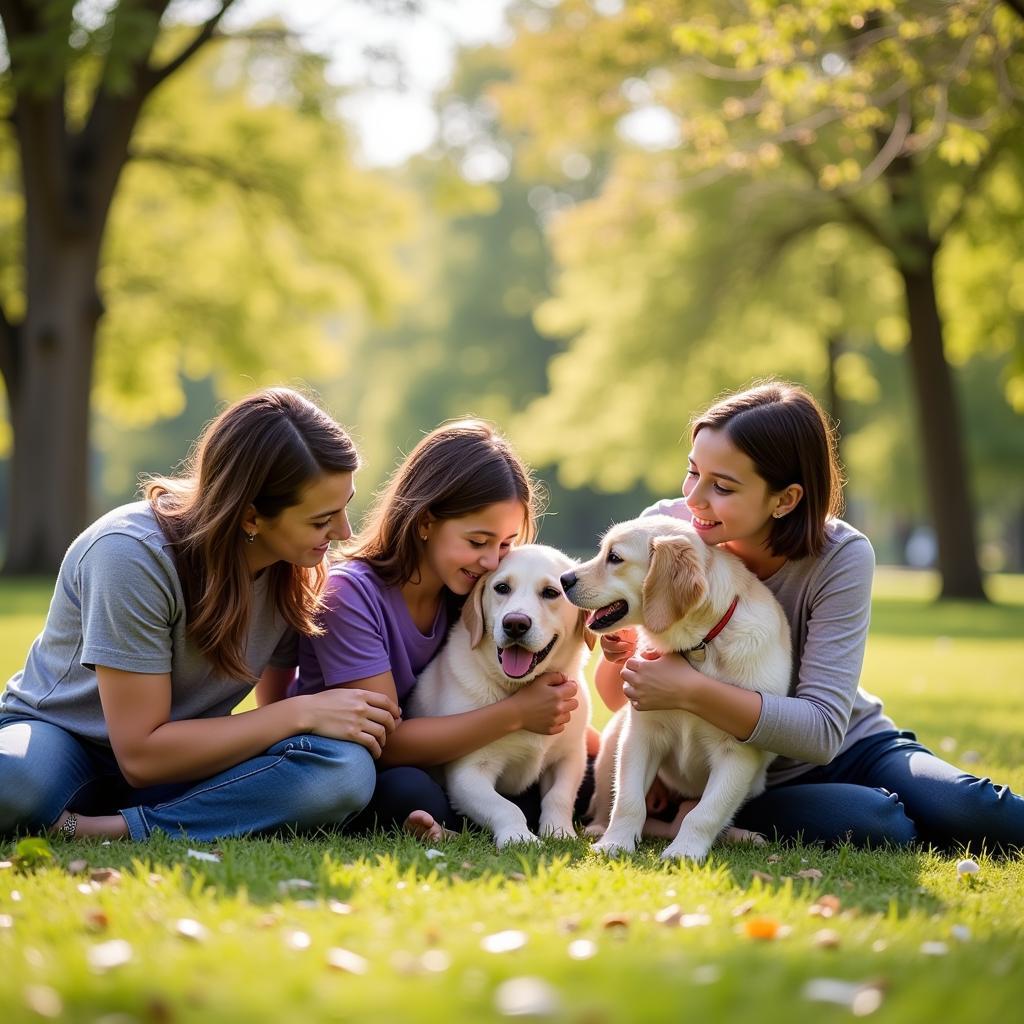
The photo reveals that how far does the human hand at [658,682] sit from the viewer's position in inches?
158

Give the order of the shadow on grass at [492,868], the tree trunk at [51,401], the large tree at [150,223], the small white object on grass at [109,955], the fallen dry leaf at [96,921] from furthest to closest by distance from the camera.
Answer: the tree trunk at [51,401] < the large tree at [150,223] < the shadow on grass at [492,868] < the fallen dry leaf at [96,921] < the small white object on grass at [109,955]

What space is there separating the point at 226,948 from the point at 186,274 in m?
19.9

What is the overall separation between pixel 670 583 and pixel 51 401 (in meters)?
14.0

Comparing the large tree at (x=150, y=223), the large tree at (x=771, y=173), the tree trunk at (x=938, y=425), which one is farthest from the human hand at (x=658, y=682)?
the tree trunk at (x=938, y=425)

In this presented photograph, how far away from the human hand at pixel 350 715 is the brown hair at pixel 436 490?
1.86 feet

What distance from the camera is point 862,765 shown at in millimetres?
4562

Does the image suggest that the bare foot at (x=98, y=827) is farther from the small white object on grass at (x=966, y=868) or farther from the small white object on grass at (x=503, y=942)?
the small white object on grass at (x=966, y=868)

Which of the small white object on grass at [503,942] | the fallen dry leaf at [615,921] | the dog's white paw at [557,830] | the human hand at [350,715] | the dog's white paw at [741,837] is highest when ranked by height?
the human hand at [350,715]

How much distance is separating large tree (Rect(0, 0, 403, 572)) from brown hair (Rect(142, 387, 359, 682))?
886cm

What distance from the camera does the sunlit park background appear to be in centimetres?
251

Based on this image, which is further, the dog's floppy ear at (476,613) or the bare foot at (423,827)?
the dog's floppy ear at (476,613)

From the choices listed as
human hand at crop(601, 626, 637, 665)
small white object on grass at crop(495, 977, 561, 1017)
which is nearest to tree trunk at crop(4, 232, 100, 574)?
human hand at crop(601, 626, 637, 665)

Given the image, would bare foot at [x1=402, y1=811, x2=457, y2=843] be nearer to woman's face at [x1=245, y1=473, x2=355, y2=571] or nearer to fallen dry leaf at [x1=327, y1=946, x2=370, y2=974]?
woman's face at [x1=245, y1=473, x2=355, y2=571]

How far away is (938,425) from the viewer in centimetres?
1798
